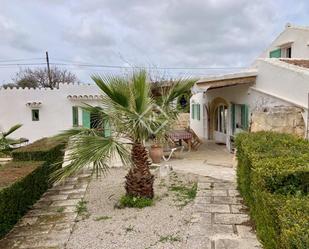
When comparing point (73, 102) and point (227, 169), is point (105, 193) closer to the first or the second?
point (227, 169)

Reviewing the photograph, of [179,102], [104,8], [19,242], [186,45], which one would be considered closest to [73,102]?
[186,45]

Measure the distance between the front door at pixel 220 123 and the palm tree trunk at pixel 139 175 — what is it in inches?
427

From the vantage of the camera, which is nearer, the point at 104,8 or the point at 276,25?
the point at 104,8

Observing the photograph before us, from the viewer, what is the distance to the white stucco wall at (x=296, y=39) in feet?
51.5

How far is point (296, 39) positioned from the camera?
54.3 ft

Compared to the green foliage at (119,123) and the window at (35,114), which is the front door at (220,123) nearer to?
the green foliage at (119,123)

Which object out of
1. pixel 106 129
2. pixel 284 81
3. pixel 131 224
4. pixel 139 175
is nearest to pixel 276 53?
pixel 284 81

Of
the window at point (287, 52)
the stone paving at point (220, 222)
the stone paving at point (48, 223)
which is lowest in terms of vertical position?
the stone paving at point (48, 223)

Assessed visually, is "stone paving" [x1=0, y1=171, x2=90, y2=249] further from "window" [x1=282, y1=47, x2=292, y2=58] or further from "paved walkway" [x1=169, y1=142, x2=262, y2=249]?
"window" [x1=282, y1=47, x2=292, y2=58]

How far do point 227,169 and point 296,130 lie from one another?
8.78ft

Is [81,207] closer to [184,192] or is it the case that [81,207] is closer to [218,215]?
[184,192]

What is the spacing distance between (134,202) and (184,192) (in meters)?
1.66

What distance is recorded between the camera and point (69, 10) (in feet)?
36.6

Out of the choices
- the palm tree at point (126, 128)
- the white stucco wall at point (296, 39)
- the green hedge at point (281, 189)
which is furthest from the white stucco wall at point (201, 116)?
the green hedge at point (281, 189)
